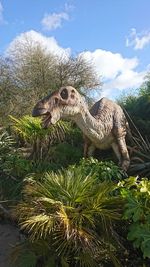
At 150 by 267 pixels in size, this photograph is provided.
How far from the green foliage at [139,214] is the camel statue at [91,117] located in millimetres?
1729

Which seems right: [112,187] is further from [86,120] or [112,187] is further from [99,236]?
[86,120]

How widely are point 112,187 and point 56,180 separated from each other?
0.77 meters

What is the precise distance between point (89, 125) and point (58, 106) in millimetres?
818

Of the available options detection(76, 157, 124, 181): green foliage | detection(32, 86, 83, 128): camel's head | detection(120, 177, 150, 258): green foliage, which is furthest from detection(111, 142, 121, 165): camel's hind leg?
detection(120, 177, 150, 258): green foliage

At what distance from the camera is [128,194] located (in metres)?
5.38

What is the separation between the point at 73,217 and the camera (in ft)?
17.0

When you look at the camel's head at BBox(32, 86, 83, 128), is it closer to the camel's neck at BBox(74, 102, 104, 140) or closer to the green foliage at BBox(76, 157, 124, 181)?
the camel's neck at BBox(74, 102, 104, 140)

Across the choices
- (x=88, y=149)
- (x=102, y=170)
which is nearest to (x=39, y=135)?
(x=88, y=149)

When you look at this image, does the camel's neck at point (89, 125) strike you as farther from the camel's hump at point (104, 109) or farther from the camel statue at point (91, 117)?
the camel's hump at point (104, 109)

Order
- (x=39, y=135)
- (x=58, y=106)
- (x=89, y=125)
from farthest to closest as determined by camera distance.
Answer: (x=39, y=135)
(x=89, y=125)
(x=58, y=106)

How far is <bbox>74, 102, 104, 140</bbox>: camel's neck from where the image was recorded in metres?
7.03

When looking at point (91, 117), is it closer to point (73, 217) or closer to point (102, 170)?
point (102, 170)

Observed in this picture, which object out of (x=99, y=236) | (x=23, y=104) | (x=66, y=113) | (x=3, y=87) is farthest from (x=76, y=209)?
(x=3, y=87)

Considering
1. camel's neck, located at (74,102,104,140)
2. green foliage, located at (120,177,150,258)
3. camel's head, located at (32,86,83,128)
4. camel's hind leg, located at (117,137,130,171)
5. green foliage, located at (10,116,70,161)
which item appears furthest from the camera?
green foliage, located at (10,116,70,161)
